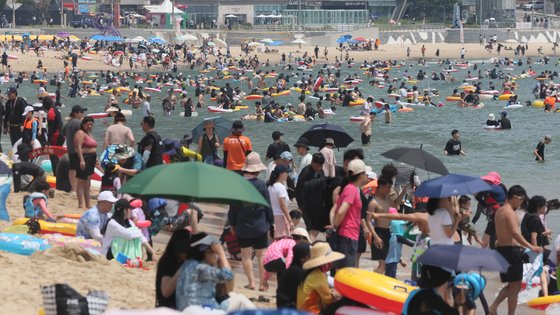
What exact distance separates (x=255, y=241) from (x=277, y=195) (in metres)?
0.83

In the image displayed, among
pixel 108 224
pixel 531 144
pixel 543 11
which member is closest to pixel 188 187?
pixel 108 224

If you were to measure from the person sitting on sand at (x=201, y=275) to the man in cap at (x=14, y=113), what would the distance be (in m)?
10.2

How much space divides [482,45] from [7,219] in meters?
91.1

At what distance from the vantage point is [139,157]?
1404 centimetres

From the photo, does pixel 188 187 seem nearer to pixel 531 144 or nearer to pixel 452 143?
pixel 452 143

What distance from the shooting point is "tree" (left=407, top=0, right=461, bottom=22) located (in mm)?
117125

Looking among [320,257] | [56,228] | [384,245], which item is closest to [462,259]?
[320,257]

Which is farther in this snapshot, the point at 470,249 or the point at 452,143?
the point at 452,143

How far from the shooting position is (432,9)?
120m

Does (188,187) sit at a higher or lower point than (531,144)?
higher

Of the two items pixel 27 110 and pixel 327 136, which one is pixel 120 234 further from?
pixel 27 110

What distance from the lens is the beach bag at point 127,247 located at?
10602 mm

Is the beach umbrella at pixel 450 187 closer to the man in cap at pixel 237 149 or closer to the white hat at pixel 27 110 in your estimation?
the man in cap at pixel 237 149

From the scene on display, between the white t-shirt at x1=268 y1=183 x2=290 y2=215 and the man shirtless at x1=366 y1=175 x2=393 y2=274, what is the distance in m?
0.92
